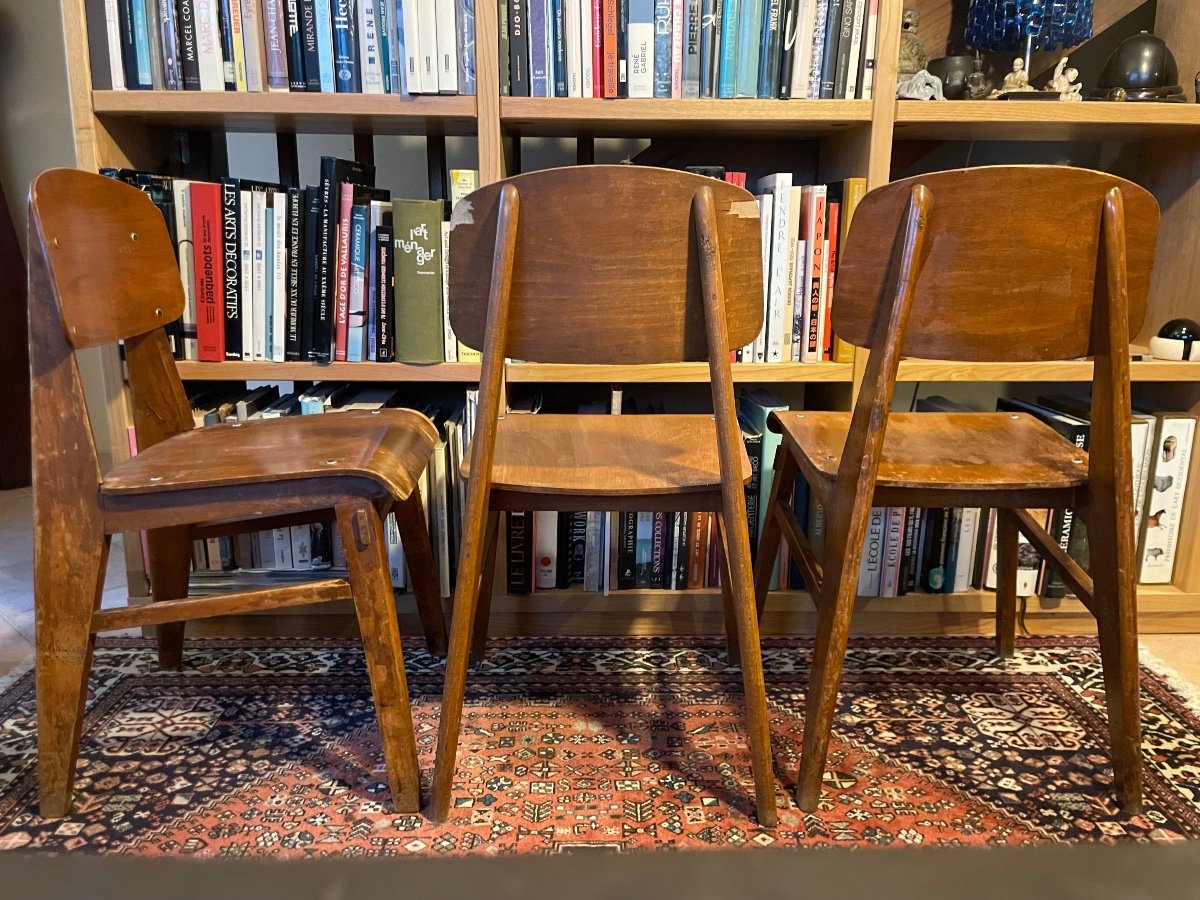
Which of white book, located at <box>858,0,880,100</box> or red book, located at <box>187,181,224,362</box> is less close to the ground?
white book, located at <box>858,0,880,100</box>

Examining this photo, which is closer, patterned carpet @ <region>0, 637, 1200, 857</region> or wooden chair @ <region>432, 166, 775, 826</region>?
wooden chair @ <region>432, 166, 775, 826</region>

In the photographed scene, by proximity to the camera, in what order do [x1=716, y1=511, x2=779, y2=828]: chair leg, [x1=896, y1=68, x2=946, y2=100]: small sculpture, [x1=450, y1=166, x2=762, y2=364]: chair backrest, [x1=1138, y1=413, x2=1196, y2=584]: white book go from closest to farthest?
1. [x1=450, y1=166, x2=762, y2=364]: chair backrest
2. [x1=716, y1=511, x2=779, y2=828]: chair leg
3. [x1=896, y1=68, x2=946, y2=100]: small sculpture
4. [x1=1138, y1=413, x2=1196, y2=584]: white book

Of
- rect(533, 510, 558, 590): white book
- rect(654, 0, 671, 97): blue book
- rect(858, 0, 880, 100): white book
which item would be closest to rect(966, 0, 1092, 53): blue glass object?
Answer: rect(858, 0, 880, 100): white book

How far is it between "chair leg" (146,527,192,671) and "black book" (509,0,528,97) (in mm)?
914

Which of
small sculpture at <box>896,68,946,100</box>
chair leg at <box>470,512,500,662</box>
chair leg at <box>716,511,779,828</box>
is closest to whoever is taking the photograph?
chair leg at <box>716,511,779,828</box>

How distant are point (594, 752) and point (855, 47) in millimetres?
1209

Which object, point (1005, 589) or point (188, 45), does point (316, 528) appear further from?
point (1005, 589)

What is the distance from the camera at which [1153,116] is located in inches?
57.4

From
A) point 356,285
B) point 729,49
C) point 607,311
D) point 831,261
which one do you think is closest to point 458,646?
point 607,311

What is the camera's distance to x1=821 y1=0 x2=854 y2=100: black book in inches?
56.4

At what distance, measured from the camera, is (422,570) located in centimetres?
146

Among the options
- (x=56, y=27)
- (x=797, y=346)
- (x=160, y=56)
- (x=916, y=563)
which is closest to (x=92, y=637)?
(x=160, y=56)

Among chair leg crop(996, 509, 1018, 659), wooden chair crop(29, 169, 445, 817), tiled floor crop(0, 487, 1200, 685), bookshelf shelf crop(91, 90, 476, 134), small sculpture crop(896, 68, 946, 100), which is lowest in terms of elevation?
tiled floor crop(0, 487, 1200, 685)

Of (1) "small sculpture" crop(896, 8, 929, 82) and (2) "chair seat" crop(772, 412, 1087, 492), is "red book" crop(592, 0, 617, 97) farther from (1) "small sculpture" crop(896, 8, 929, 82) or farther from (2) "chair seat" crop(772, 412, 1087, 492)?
(2) "chair seat" crop(772, 412, 1087, 492)
